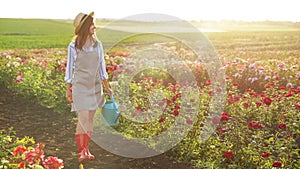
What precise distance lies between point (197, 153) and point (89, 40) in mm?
1484

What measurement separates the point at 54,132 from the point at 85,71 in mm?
1783

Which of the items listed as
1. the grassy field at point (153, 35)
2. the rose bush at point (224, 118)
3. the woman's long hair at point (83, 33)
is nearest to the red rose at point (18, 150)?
the rose bush at point (224, 118)

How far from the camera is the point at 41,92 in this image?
7.22 meters

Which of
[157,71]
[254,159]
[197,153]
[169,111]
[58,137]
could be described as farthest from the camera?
[157,71]

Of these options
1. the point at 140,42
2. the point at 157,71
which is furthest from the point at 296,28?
the point at 157,71

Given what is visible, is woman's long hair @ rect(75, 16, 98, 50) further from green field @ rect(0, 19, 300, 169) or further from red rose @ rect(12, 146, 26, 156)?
red rose @ rect(12, 146, 26, 156)

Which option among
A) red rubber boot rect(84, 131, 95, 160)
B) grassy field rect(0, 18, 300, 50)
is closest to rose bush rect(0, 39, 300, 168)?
red rubber boot rect(84, 131, 95, 160)

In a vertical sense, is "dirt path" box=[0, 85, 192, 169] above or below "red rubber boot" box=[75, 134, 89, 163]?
below

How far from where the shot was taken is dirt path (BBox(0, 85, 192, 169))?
4.48m

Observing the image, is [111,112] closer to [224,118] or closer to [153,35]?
[224,118]

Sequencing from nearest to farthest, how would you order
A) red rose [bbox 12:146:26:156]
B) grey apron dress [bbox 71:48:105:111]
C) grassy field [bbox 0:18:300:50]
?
red rose [bbox 12:146:26:156] → grey apron dress [bbox 71:48:105:111] → grassy field [bbox 0:18:300:50]

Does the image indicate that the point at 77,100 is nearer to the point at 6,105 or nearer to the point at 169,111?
the point at 169,111

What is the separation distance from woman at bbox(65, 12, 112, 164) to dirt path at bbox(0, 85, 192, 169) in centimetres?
49

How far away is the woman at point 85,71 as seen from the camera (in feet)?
13.3
